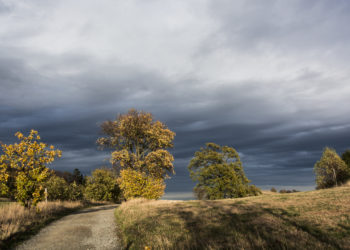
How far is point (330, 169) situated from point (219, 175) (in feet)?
99.8

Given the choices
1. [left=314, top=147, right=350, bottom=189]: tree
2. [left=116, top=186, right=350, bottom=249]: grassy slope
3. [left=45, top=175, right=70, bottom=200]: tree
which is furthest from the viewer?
[left=314, top=147, right=350, bottom=189]: tree

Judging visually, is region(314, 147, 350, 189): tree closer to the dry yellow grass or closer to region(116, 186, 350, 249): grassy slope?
region(116, 186, 350, 249): grassy slope

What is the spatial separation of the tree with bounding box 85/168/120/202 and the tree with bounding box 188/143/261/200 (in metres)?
16.0

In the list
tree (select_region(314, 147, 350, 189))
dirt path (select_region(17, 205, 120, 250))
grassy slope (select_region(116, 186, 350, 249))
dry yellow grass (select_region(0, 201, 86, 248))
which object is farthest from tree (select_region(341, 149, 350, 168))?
dry yellow grass (select_region(0, 201, 86, 248))

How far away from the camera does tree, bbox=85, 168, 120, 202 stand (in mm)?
44594

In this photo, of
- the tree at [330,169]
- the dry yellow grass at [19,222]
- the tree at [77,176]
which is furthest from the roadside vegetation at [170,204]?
the tree at [77,176]

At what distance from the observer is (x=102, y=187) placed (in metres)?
45.2

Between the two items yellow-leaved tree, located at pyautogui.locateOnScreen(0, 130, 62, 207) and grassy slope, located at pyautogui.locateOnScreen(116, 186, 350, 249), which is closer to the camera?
grassy slope, located at pyautogui.locateOnScreen(116, 186, 350, 249)

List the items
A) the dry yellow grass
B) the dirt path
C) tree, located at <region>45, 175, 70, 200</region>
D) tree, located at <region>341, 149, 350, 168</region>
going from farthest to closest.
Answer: tree, located at <region>341, 149, 350, 168</region>, tree, located at <region>45, 175, 70, 200</region>, the dry yellow grass, the dirt path

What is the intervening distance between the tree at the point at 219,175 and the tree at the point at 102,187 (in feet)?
52.4

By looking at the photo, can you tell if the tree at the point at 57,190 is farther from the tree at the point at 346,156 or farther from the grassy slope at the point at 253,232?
the tree at the point at 346,156

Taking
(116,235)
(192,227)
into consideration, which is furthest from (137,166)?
(192,227)

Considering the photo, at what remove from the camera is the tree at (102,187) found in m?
44.6

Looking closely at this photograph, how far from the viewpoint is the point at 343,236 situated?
23.2 feet
